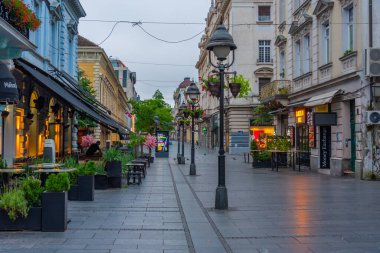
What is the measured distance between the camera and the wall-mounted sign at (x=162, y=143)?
41.2m

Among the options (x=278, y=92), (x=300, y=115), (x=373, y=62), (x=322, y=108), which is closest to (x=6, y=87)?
(x=373, y=62)

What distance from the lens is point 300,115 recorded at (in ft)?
91.0

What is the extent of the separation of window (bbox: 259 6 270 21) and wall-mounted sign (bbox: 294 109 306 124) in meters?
25.3

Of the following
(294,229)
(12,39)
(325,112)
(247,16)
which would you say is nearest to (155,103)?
(247,16)

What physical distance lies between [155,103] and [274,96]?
52122 millimetres

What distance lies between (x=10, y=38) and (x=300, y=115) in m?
18.1

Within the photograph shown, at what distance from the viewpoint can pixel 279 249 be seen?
7.47 meters

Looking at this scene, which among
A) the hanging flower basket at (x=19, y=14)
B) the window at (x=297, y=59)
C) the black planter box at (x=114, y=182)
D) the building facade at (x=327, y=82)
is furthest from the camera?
the window at (x=297, y=59)

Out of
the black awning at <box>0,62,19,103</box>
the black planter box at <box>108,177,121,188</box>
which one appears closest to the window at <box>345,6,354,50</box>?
the black planter box at <box>108,177,121,188</box>

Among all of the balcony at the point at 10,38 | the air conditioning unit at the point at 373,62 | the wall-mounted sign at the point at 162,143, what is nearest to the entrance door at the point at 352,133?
the air conditioning unit at the point at 373,62

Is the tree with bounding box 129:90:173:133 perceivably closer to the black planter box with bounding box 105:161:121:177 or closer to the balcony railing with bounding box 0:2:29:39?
the black planter box with bounding box 105:161:121:177

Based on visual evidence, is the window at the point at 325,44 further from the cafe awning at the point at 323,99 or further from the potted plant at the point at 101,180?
the potted plant at the point at 101,180

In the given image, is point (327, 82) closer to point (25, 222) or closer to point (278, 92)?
point (278, 92)

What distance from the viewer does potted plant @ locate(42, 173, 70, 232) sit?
27.7ft
